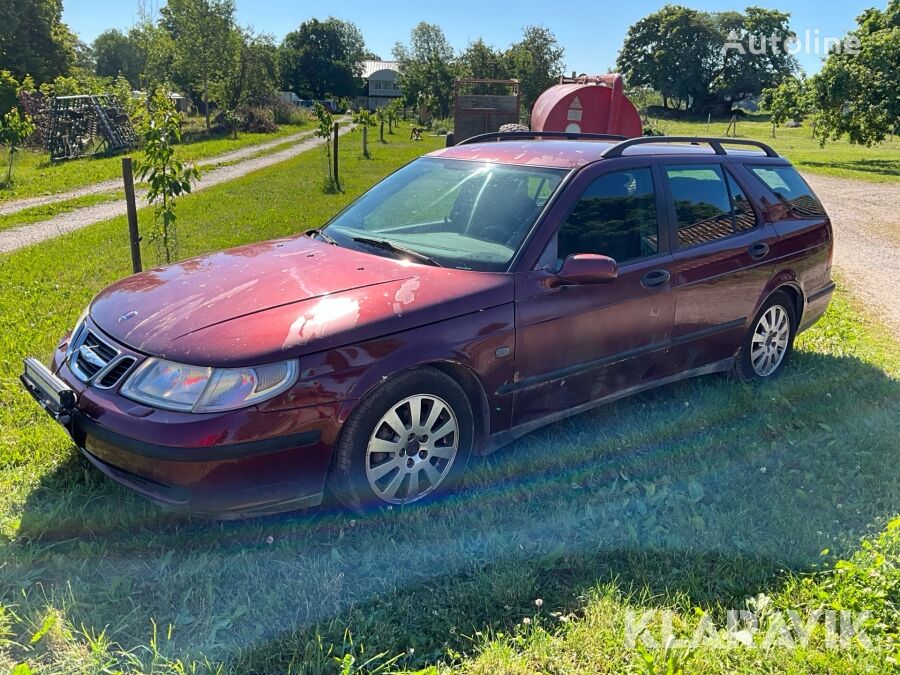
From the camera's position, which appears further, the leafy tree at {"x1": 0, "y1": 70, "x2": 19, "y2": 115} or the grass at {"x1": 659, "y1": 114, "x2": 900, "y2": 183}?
the grass at {"x1": 659, "y1": 114, "x2": 900, "y2": 183}

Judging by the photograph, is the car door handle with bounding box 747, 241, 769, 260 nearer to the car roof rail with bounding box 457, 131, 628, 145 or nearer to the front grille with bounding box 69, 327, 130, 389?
the car roof rail with bounding box 457, 131, 628, 145

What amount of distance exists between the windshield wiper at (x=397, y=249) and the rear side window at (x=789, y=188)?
8.85 ft

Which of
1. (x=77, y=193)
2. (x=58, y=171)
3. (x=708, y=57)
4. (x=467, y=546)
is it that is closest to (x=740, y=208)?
(x=467, y=546)

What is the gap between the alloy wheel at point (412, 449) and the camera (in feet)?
10.4

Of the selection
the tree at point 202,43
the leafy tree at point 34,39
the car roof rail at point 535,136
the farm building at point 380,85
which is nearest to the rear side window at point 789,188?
the car roof rail at point 535,136

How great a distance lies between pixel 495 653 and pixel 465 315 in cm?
146

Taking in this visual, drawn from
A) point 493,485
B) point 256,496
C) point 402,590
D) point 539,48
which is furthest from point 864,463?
point 539,48

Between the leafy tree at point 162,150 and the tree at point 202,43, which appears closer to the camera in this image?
the leafy tree at point 162,150

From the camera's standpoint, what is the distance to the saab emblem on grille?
10.4ft

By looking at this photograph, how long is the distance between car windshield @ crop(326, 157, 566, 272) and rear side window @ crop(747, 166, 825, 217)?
2032mm

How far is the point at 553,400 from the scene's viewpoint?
12.5 ft

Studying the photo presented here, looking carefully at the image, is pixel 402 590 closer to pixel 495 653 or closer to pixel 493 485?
pixel 495 653

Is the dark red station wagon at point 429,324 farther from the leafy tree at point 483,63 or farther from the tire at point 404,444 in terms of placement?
the leafy tree at point 483,63

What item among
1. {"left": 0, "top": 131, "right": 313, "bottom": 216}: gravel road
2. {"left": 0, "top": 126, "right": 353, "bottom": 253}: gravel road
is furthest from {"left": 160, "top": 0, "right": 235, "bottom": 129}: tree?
{"left": 0, "top": 126, "right": 353, "bottom": 253}: gravel road
